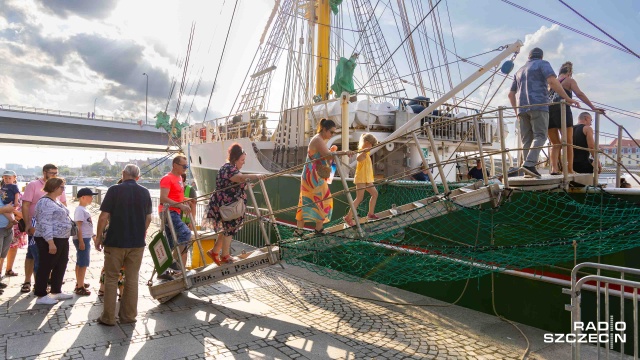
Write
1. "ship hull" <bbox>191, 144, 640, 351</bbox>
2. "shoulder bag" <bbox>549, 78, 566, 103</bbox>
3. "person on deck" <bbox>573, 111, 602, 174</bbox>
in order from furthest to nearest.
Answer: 1. "shoulder bag" <bbox>549, 78, 566, 103</bbox>
2. "person on deck" <bbox>573, 111, 602, 174</bbox>
3. "ship hull" <bbox>191, 144, 640, 351</bbox>

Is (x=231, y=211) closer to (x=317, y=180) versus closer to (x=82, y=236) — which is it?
(x=317, y=180)

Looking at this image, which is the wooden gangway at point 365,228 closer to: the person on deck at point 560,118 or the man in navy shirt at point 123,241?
the man in navy shirt at point 123,241

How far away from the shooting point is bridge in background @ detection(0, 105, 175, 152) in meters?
34.6

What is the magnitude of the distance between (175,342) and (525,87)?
→ 4.88 metres

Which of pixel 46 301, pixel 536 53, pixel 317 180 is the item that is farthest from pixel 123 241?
pixel 536 53

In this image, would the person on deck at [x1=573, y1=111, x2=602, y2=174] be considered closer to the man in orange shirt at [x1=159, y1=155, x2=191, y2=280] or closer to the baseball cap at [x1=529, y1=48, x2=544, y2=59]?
the baseball cap at [x1=529, y1=48, x2=544, y2=59]

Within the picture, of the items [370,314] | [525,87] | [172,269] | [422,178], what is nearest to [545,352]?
[370,314]

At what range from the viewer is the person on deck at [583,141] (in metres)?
5.28

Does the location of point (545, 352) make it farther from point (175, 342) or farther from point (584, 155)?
point (175, 342)

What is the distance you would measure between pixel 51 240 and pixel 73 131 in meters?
37.7

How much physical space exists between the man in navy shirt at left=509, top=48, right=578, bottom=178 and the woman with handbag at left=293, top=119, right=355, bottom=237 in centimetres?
224

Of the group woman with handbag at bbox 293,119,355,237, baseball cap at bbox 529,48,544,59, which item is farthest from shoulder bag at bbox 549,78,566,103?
woman with handbag at bbox 293,119,355,237

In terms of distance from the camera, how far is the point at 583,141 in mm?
5445

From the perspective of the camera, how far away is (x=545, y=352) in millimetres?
4387
